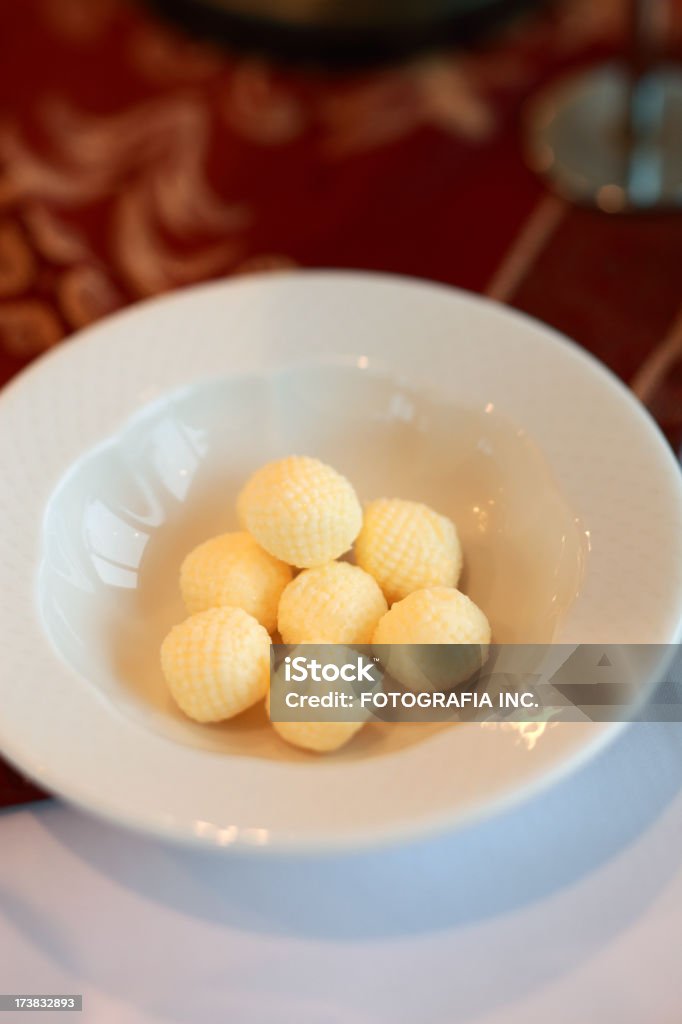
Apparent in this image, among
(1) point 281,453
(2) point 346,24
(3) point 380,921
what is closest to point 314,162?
(2) point 346,24

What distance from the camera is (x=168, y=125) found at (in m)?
1.05

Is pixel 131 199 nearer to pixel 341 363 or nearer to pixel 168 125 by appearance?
pixel 168 125

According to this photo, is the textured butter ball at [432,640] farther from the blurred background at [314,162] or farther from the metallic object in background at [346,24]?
the metallic object in background at [346,24]

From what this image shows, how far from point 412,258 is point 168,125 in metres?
0.33

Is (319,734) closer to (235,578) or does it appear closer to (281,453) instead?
(235,578)

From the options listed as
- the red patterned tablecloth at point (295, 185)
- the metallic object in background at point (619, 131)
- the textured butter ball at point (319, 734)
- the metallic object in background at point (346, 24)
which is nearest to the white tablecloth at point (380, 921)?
the textured butter ball at point (319, 734)

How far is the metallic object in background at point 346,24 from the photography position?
1.10 metres

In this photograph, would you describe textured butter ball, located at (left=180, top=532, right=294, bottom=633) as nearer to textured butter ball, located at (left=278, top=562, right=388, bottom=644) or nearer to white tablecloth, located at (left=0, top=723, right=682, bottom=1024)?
textured butter ball, located at (left=278, top=562, right=388, bottom=644)

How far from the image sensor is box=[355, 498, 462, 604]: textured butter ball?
0.55 m

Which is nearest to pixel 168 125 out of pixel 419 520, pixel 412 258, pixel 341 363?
pixel 412 258

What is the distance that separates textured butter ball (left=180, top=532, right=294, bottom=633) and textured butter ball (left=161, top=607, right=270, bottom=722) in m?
0.03

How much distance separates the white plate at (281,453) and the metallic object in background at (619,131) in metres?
0.38

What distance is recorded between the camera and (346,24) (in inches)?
43.1

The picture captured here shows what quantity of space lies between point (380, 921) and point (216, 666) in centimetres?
15
